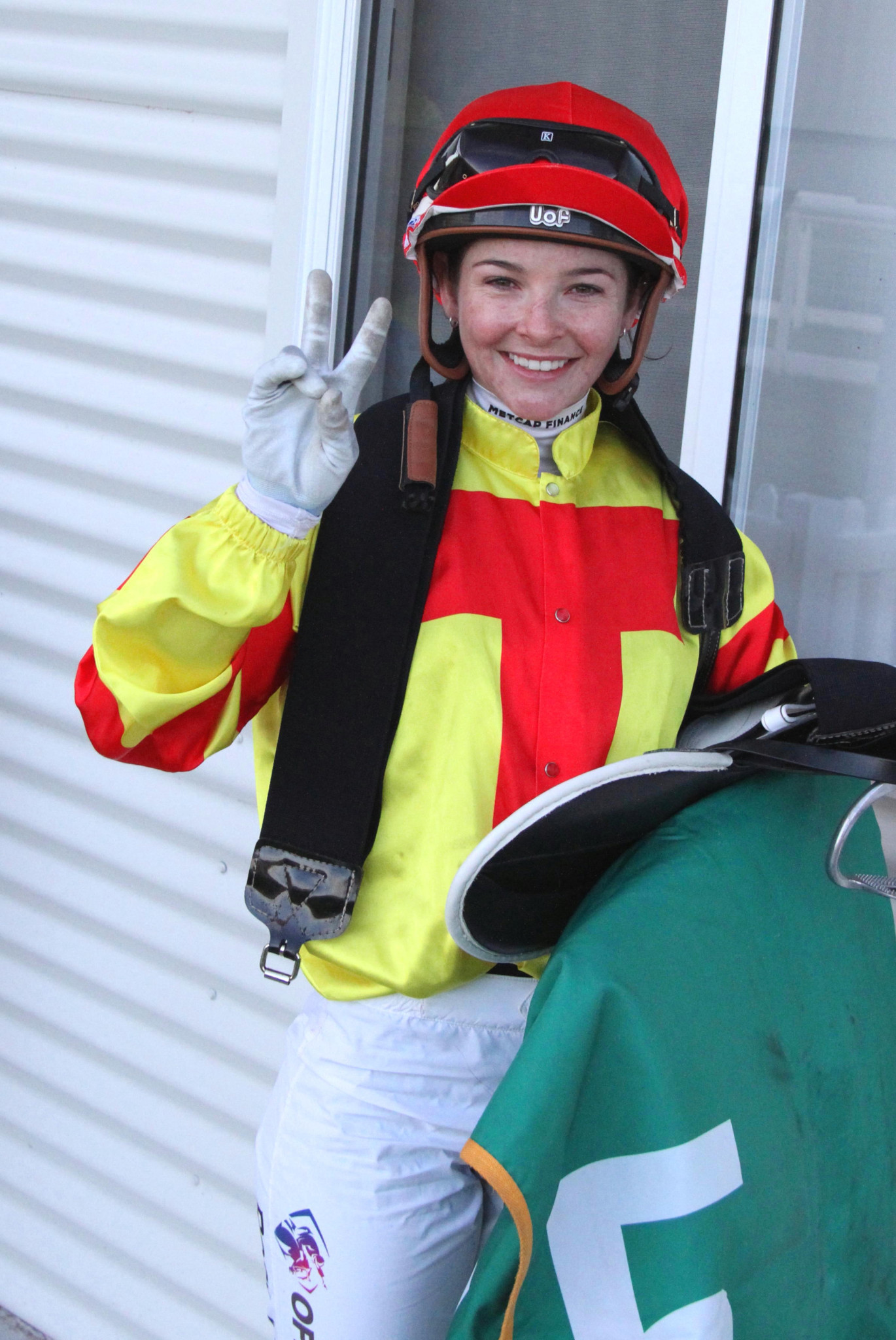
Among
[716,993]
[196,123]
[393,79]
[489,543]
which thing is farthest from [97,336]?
[716,993]

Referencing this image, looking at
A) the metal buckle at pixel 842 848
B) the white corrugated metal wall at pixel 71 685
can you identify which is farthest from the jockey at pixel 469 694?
the white corrugated metal wall at pixel 71 685

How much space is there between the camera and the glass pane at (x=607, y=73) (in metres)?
2.26

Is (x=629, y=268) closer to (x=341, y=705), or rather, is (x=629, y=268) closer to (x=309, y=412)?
(x=309, y=412)

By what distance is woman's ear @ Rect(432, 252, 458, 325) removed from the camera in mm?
1777

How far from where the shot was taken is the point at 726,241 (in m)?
2.20

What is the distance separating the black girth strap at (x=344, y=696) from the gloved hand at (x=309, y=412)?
164 mm

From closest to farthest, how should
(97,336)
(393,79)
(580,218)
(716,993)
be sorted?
(716,993) → (580,218) → (393,79) → (97,336)

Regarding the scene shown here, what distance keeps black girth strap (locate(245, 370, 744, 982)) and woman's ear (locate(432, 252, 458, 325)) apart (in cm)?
27

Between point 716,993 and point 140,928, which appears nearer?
point 716,993

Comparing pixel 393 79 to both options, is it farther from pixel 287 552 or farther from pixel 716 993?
pixel 716 993

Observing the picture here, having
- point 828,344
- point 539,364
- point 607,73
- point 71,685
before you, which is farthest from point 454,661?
point 71,685

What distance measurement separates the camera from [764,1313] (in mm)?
1401

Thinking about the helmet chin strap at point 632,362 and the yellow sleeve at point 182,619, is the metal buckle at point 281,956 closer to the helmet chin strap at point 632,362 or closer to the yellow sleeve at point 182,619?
the yellow sleeve at point 182,619

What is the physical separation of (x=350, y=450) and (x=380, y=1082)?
786 millimetres
